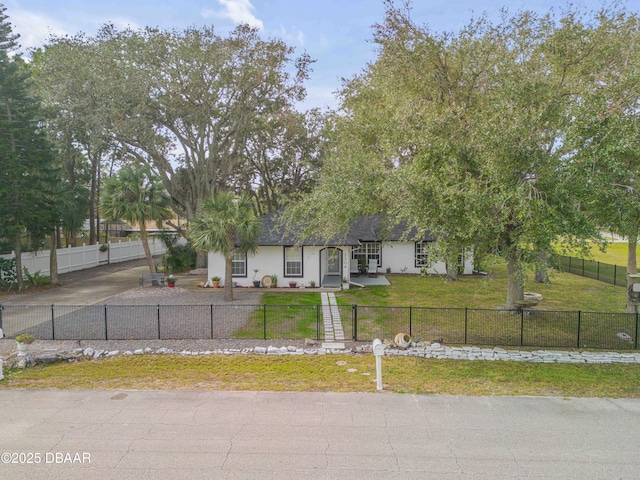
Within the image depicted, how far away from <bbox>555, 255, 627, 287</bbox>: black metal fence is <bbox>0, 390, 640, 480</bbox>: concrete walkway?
17.4 metres

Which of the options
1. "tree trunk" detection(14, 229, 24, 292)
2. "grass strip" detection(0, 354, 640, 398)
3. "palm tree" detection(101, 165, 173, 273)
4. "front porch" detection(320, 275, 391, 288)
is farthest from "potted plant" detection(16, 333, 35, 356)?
"front porch" detection(320, 275, 391, 288)

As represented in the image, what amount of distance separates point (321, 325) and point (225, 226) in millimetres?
6047

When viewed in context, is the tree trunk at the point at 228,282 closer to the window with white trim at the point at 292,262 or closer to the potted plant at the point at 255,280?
the potted plant at the point at 255,280

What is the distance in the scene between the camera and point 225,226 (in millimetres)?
16516

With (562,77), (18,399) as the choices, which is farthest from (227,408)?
(562,77)

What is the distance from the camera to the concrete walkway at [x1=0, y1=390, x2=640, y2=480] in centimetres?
527

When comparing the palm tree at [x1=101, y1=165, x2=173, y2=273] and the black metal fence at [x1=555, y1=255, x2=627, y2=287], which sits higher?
the palm tree at [x1=101, y1=165, x2=173, y2=273]

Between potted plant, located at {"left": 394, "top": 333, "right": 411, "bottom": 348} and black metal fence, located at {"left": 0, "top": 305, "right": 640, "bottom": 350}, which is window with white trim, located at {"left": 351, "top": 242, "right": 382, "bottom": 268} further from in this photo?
potted plant, located at {"left": 394, "top": 333, "right": 411, "bottom": 348}

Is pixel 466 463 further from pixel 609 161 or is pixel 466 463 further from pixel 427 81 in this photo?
pixel 427 81

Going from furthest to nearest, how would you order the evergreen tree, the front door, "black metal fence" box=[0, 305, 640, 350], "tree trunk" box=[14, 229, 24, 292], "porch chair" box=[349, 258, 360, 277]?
"porch chair" box=[349, 258, 360, 277] < the front door < "tree trunk" box=[14, 229, 24, 292] < the evergreen tree < "black metal fence" box=[0, 305, 640, 350]

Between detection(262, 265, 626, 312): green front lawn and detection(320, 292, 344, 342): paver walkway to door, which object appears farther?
detection(262, 265, 626, 312): green front lawn

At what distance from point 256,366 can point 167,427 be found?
11.2 feet

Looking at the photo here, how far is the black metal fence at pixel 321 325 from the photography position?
39.0 feet

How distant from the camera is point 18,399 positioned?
7.56m
